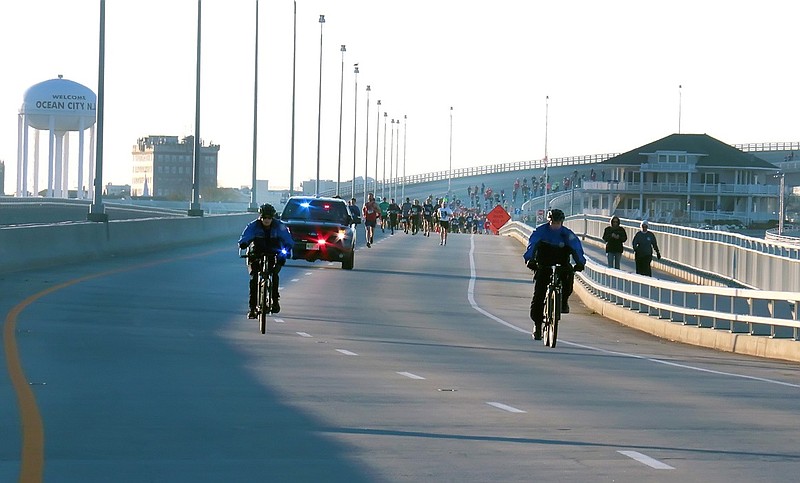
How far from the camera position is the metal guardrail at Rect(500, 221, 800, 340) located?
23984 mm

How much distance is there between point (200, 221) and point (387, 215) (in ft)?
67.8

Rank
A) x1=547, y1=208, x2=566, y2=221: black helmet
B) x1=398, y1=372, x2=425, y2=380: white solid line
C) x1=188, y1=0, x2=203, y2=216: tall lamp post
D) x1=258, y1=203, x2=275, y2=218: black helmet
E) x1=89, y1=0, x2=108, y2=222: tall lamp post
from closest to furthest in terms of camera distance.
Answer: x1=398, y1=372, x2=425, y2=380: white solid line
x1=547, y1=208, x2=566, y2=221: black helmet
x1=258, y1=203, x2=275, y2=218: black helmet
x1=89, y1=0, x2=108, y2=222: tall lamp post
x1=188, y1=0, x2=203, y2=216: tall lamp post

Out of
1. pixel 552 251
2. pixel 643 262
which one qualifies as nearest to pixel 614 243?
pixel 643 262

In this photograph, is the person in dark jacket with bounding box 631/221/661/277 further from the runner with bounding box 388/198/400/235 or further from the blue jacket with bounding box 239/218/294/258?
the runner with bounding box 388/198/400/235

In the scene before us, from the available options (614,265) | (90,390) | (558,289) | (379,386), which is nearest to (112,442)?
(90,390)

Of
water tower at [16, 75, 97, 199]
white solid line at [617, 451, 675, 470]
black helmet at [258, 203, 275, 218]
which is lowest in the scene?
white solid line at [617, 451, 675, 470]

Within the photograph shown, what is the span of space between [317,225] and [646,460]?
29728 millimetres

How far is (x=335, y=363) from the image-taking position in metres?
18.7

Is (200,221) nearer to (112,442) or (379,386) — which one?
(379,386)

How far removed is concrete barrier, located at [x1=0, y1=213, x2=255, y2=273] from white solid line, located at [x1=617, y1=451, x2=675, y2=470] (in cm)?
2469

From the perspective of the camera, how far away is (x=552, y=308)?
2156 cm

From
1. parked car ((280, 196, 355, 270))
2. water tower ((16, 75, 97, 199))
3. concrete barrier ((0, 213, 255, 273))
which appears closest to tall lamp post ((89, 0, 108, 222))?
concrete barrier ((0, 213, 255, 273))

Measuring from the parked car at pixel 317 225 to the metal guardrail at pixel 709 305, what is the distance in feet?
19.3

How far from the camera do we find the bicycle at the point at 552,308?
2097cm
